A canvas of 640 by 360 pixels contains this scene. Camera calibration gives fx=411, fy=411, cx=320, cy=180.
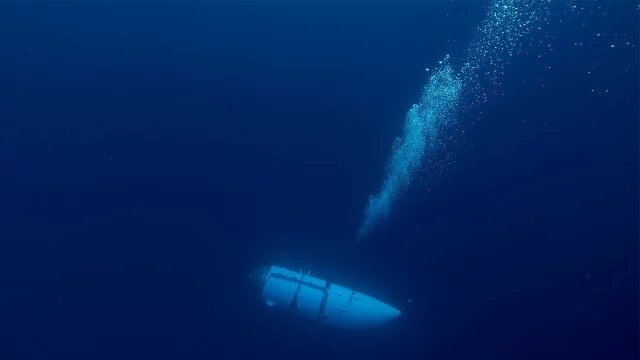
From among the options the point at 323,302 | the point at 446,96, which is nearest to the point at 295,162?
the point at 323,302

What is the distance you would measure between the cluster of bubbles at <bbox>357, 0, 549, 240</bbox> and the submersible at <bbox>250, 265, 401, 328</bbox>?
8.48 ft

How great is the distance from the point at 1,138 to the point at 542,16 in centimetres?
1553

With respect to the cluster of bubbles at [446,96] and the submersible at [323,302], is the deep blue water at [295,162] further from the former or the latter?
the submersible at [323,302]

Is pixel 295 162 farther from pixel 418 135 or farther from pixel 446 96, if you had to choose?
pixel 446 96

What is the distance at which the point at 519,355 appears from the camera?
9977mm

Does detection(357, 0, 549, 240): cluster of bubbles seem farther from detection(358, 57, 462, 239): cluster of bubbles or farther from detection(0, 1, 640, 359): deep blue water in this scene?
detection(0, 1, 640, 359): deep blue water

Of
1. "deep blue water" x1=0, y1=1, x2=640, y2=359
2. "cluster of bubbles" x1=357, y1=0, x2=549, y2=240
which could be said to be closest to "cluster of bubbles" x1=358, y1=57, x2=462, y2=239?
"cluster of bubbles" x1=357, y1=0, x2=549, y2=240

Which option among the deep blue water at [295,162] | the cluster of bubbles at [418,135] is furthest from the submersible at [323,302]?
the cluster of bubbles at [418,135]

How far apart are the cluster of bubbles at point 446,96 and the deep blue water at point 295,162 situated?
0.32 metres

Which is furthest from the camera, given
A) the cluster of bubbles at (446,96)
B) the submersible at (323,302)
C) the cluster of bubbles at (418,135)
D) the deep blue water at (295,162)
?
the cluster of bubbles at (418,135)

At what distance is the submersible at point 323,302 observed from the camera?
9211 mm

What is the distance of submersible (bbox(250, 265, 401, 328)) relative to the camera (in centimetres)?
921

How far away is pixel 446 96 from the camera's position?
40.0 ft

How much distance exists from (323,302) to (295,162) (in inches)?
164
